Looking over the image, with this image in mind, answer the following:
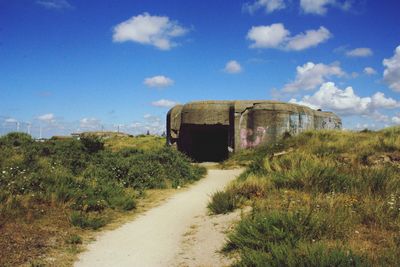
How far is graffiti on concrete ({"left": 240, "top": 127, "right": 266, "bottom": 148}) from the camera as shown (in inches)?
715

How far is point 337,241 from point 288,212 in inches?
31.1

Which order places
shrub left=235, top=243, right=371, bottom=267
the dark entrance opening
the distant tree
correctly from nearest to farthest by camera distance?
shrub left=235, top=243, right=371, bottom=267 < the distant tree < the dark entrance opening

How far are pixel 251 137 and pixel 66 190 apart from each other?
1145 cm

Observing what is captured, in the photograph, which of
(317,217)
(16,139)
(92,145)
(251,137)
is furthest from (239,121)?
(317,217)

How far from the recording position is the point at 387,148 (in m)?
12.8

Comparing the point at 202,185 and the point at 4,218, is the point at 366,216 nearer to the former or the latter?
the point at 4,218

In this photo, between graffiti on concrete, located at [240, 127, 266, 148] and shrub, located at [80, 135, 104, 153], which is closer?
shrub, located at [80, 135, 104, 153]

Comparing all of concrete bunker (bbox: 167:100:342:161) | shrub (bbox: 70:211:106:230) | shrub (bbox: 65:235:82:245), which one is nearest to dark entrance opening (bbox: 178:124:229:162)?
concrete bunker (bbox: 167:100:342:161)

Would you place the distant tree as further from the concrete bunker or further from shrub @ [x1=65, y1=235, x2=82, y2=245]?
shrub @ [x1=65, y1=235, x2=82, y2=245]

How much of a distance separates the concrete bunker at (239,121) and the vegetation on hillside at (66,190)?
14.2 feet

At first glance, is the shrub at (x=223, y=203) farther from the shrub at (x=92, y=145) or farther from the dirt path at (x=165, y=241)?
the shrub at (x=92, y=145)

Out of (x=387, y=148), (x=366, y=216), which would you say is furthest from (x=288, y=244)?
(x=387, y=148)

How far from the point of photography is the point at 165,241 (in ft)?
19.8

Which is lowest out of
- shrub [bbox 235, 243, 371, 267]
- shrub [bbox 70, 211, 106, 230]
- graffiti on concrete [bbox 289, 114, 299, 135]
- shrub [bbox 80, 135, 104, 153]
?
shrub [bbox 70, 211, 106, 230]
